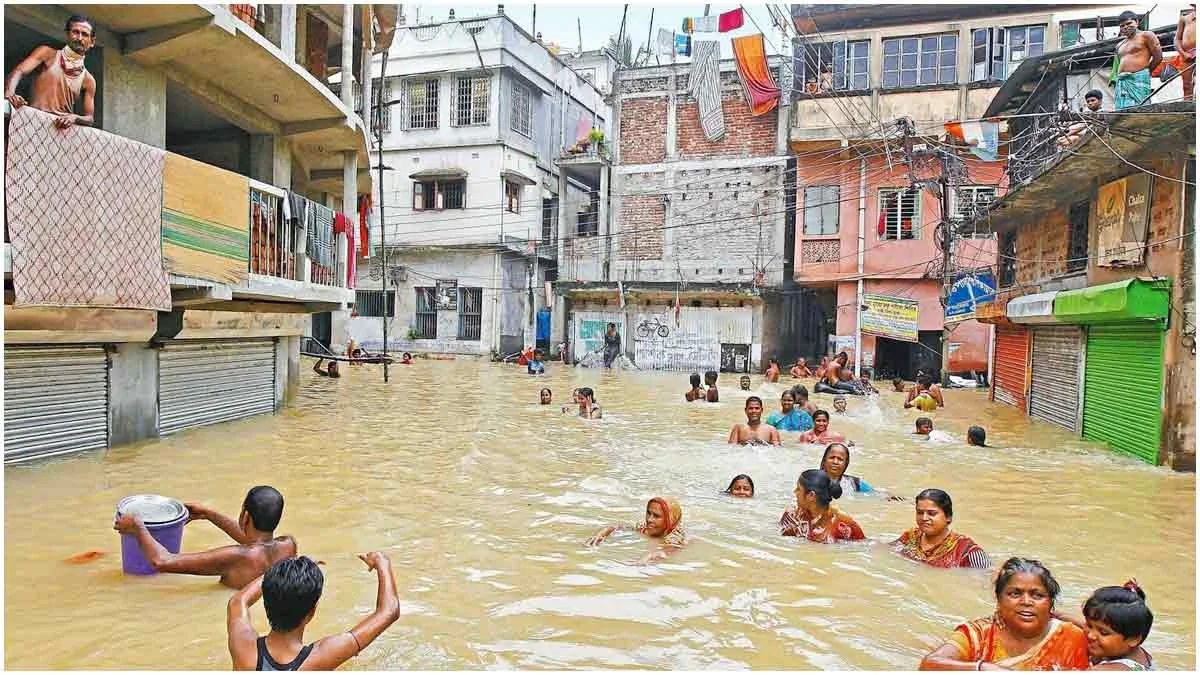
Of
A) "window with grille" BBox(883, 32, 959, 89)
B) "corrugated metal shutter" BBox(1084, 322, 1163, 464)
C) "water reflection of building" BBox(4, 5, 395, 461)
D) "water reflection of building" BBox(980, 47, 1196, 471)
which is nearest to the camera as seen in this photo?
"water reflection of building" BBox(4, 5, 395, 461)

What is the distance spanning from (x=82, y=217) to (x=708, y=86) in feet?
77.1

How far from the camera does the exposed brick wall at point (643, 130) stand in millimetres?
29156

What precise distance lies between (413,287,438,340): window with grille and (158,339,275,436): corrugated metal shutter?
18.1 m

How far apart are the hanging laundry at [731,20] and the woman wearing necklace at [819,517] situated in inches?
848

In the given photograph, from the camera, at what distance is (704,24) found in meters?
26.9

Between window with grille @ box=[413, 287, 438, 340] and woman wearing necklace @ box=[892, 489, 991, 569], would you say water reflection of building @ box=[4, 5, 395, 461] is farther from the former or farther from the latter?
window with grille @ box=[413, 287, 438, 340]

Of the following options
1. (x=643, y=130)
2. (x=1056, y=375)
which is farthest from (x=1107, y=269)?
(x=643, y=130)

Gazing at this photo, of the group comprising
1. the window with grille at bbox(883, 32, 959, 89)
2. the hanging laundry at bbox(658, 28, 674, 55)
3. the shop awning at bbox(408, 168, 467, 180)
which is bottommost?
the shop awning at bbox(408, 168, 467, 180)

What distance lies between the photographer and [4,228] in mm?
6883

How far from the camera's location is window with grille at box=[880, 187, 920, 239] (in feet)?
83.0

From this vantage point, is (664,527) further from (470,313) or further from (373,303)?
(373,303)

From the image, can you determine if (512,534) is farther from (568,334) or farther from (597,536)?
(568,334)

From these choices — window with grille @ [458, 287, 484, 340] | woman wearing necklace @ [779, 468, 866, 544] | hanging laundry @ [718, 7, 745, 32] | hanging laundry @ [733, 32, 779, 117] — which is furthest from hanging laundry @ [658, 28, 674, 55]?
woman wearing necklace @ [779, 468, 866, 544]

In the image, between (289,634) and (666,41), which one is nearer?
(289,634)
